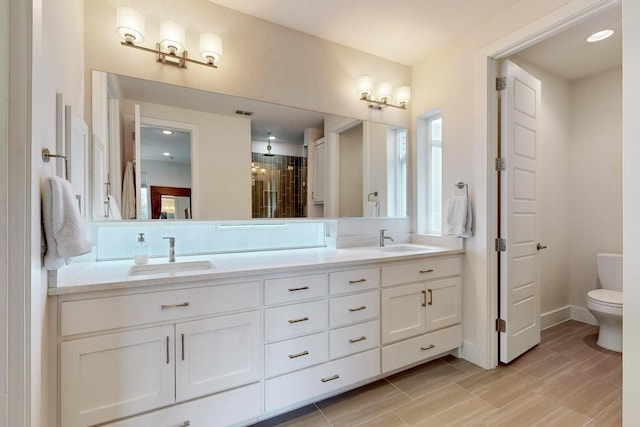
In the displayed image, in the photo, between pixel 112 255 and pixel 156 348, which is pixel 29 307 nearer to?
pixel 156 348

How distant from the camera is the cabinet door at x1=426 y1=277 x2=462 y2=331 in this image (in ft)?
7.04

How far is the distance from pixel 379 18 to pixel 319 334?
226 centimetres

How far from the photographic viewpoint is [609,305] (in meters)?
2.34

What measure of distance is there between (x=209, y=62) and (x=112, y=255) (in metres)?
1.39

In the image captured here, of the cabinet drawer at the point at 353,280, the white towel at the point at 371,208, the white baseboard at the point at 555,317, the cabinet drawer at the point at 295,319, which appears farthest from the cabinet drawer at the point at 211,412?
the white baseboard at the point at 555,317

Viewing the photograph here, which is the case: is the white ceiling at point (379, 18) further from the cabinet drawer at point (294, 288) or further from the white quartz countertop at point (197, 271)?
the cabinet drawer at point (294, 288)

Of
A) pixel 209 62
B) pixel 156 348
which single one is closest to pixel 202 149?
pixel 209 62

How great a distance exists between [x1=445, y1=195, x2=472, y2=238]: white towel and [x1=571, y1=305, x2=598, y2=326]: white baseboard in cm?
200

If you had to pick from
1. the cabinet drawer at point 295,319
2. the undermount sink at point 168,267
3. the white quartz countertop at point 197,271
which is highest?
the white quartz countertop at point 197,271

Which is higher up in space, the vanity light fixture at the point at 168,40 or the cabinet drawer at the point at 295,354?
the vanity light fixture at the point at 168,40

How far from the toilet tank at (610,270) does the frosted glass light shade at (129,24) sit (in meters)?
4.23

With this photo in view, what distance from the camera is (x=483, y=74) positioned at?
85.0 inches

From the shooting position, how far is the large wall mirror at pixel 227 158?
68.4 inches

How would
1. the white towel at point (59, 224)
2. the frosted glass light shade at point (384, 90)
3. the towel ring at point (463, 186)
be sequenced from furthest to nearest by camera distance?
the frosted glass light shade at point (384, 90)
the towel ring at point (463, 186)
the white towel at point (59, 224)
